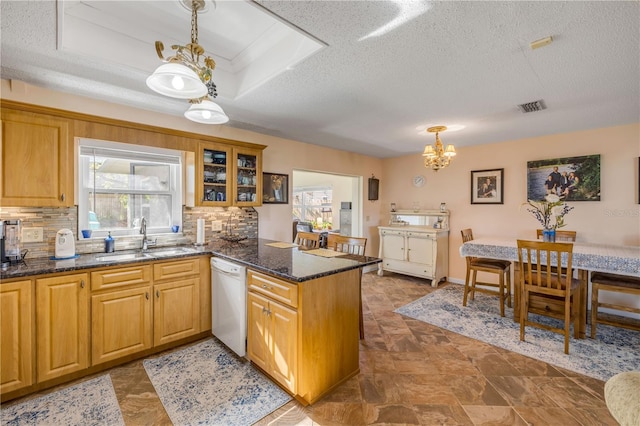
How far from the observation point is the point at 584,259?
278 centimetres

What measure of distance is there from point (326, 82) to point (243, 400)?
2546 millimetres

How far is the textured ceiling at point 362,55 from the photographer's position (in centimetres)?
156

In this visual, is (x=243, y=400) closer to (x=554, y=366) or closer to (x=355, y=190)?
(x=554, y=366)

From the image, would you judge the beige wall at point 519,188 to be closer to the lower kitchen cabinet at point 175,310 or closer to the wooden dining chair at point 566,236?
the wooden dining chair at point 566,236

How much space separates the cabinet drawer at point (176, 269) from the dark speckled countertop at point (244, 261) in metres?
0.07

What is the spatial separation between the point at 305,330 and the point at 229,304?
39.2 inches

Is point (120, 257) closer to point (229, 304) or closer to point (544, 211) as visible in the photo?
point (229, 304)

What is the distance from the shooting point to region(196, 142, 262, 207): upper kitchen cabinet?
10.6 ft

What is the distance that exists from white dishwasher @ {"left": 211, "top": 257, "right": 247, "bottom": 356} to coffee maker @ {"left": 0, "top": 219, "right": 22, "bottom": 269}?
1477 mm

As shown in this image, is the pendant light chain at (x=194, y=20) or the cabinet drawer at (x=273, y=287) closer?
the pendant light chain at (x=194, y=20)

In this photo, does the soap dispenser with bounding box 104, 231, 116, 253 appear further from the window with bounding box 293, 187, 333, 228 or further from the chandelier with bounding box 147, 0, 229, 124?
the window with bounding box 293, 187, 333, 228

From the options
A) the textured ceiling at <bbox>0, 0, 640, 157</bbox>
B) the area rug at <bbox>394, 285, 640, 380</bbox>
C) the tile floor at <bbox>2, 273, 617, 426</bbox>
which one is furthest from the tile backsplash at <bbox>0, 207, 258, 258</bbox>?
the area rug at <bbox>394, 285, 640, 380</bbox>

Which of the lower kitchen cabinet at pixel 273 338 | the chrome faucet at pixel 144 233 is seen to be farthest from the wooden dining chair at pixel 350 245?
the chrome faucet at pixel 144 233

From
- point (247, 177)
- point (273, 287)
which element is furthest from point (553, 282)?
point (247, 177)
